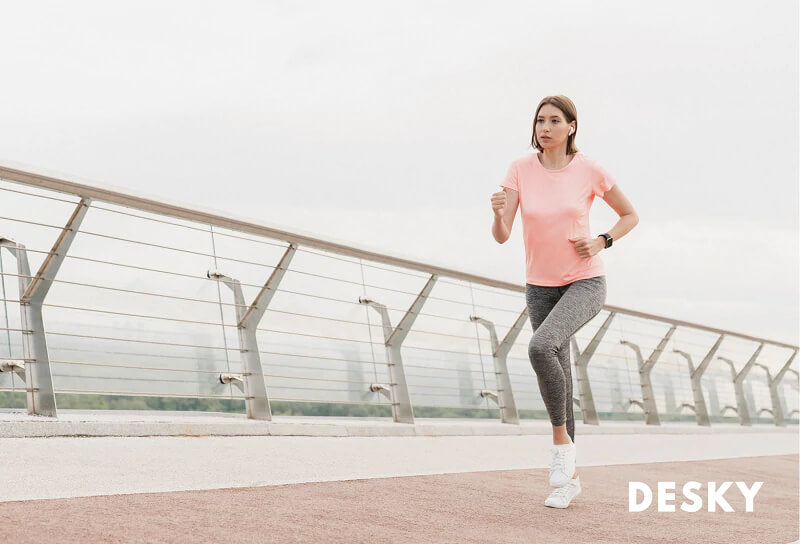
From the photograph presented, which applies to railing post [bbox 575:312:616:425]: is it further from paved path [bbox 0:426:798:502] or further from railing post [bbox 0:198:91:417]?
railing post [bbox 0:198:91:417]

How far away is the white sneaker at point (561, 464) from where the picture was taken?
3.42m

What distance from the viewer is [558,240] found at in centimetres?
363

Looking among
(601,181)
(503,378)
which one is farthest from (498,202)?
(503,378)

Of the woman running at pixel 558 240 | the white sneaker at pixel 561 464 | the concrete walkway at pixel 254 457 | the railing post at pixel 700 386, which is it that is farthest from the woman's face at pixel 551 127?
the railing post at pixel 700 386

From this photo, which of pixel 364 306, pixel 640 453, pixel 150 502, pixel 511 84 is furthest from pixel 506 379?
pixel 150 502

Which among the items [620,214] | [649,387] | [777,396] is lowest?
[777,396]

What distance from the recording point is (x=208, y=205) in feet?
15.9

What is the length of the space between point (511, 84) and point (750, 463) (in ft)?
13.3

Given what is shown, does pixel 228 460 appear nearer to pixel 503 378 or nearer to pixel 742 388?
pixel 503 378

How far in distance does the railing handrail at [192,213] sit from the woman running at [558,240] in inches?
67.2

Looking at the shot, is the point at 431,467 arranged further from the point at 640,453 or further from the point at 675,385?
the point at 675,385

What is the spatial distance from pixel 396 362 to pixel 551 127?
278 centimetres

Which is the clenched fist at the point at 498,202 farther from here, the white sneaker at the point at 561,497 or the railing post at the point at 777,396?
the railing post at the point at 777,396

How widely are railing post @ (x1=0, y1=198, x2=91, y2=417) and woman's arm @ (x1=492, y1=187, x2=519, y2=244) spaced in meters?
1.90
